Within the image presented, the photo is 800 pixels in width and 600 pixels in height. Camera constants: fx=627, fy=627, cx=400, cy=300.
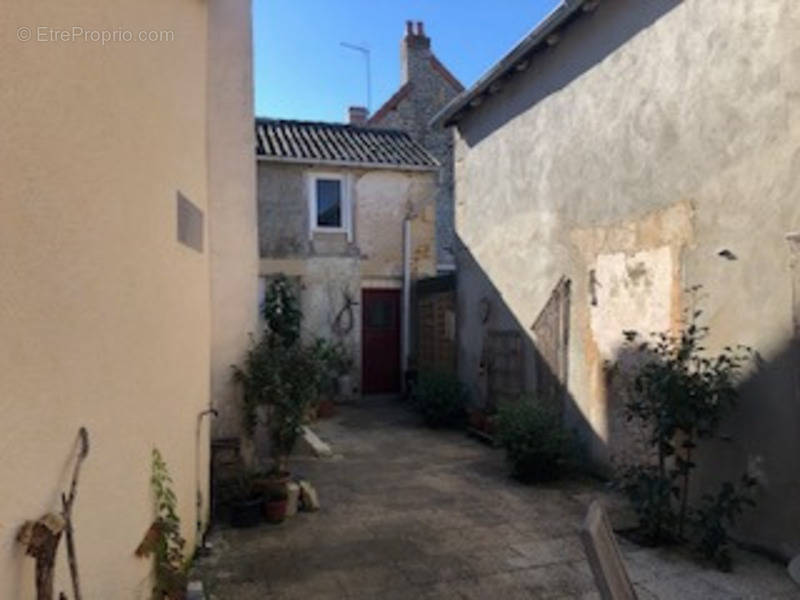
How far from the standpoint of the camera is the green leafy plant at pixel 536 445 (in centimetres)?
672

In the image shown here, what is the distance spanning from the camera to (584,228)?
7.18m

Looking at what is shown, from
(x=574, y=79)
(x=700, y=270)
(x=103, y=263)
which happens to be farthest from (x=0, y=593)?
(x=574, y=79)

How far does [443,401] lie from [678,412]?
215 inches

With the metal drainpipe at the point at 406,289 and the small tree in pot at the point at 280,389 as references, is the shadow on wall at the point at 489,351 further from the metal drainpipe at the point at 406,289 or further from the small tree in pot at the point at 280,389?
the small tree in pot at the point at 280,389

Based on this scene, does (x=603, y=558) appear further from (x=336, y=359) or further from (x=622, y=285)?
(x=336, y=359)

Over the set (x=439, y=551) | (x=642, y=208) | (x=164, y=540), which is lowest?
(x=439, y=551)

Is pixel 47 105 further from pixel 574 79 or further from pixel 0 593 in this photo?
pixel 574 79

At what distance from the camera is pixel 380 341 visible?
13.7 metres

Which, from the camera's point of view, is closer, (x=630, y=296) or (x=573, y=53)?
(x=630, y=296)

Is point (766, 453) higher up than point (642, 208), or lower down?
lower down

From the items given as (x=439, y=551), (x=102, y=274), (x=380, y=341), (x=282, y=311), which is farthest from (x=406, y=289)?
(x=102, y=274)

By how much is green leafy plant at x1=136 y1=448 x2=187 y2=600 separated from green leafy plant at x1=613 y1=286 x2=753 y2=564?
3.52 m

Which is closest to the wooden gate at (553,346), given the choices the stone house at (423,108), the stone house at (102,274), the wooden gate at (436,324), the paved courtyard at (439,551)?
the paved courtyard at (439,551)

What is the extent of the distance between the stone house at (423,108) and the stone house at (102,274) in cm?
1280
